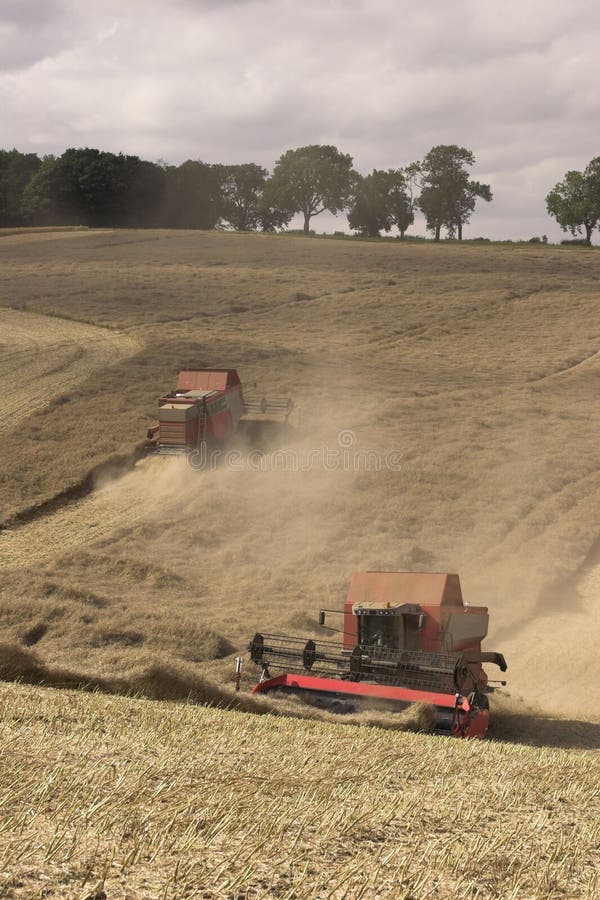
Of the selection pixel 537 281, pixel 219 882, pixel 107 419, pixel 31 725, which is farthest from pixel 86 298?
pixel 219 882

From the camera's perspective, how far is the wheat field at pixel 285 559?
21.2ft

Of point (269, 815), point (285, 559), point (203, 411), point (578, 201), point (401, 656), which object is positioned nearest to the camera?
point (269, 815)

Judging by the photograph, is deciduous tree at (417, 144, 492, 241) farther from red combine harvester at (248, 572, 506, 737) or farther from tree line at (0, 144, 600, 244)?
red combine harvester at (248, 572, 506, 737)

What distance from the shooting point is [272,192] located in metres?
111

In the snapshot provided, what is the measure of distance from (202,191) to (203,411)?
88.1 m

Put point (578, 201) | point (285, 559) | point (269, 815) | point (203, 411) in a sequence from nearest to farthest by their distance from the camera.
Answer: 1. point (269, 815)
2. point (285, 559)
3. point (203, 411)
4. point (578, 201)

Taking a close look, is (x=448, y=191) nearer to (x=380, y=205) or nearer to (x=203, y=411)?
(x=380, y=205)

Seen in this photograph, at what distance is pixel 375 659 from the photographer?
1547 centimetres

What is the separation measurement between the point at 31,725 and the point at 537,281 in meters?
58.3

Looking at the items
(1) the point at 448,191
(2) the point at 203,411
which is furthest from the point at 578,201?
(2) the point at 203,411

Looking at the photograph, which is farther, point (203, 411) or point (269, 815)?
point (203, 411)

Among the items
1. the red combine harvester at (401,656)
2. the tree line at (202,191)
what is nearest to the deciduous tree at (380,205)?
the tree line at (202,191)

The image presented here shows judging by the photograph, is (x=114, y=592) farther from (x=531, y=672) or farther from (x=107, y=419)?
(x=107, y=419)

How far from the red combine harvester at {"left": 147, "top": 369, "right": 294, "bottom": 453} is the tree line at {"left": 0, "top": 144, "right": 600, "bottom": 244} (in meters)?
74.0
